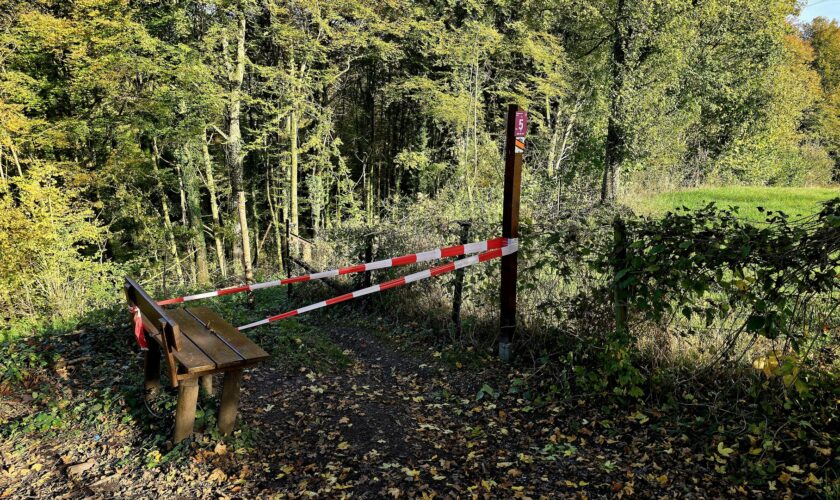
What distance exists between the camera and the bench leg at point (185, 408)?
11.1 feet

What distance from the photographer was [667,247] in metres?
3.54

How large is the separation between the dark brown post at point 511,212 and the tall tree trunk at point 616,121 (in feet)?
33.9

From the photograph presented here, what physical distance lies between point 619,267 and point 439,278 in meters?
2.56

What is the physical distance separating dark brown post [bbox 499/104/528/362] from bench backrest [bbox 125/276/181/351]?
Answer: 277 cm

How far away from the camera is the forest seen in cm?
317

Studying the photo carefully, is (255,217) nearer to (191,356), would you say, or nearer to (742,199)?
(742,199)

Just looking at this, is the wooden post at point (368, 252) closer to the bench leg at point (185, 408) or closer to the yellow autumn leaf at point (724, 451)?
the bench leg at point (185, 408)

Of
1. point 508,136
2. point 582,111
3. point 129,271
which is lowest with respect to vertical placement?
point 129,271

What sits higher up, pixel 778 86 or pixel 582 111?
pixel 778 86

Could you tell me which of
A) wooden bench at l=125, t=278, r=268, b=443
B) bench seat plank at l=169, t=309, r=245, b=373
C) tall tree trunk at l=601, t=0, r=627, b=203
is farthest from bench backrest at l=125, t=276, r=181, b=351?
tall tree trunk at l=601, t=0, r=627, b=203

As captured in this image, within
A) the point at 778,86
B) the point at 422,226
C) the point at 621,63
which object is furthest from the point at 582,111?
the point at 422,226

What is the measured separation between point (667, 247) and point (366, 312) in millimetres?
4464

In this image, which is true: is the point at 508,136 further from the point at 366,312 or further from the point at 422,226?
the point at 366,312

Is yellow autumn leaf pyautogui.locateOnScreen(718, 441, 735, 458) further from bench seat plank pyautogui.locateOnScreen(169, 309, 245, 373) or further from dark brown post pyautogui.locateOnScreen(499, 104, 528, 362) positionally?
bench seat plank pyautogui.locateOnScreen(169, 309, 245, 373)
